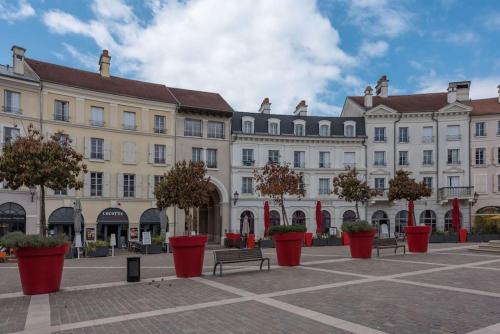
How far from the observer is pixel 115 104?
30391mm

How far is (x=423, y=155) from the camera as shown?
3719 centimetres

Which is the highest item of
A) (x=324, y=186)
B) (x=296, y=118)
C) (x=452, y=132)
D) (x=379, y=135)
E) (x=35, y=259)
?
(x=296, y=118)

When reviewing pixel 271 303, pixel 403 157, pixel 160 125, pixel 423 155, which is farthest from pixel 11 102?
pixel 423 155

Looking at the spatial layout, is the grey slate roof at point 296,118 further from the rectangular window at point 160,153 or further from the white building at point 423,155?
the rectangular window at point 160,153

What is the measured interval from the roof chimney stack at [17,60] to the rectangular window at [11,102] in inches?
66.7

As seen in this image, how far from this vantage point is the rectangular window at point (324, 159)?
36.9m

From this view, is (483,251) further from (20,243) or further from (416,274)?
(20,243)

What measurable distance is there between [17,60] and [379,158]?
2851cm

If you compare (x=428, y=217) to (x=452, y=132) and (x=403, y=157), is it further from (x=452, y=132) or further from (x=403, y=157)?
(x=452, y=132)

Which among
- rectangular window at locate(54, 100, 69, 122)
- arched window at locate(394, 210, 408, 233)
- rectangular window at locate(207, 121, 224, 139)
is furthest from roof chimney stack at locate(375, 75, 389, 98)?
rectangular window at locate(54, 100, 69, 122)

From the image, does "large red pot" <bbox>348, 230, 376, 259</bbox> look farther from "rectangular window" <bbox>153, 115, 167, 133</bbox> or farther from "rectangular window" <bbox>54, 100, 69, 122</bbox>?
"rectangular window" <bbox>54, 100, 69, 122</bbox>

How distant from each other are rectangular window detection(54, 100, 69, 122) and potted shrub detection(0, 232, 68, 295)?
20.6 metres

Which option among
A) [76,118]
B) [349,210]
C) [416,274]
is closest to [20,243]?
[416,274]

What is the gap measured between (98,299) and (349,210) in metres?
30.6
